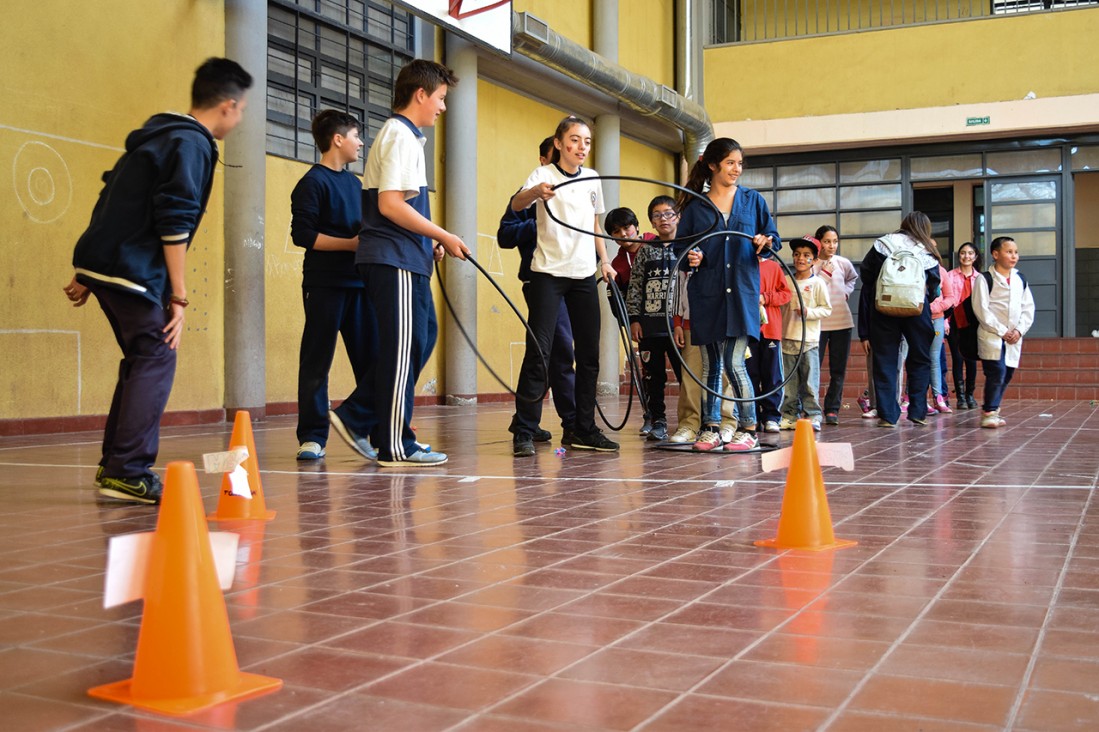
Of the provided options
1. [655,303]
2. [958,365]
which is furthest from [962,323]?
[655,303]

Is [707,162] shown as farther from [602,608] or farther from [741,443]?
[602,608]

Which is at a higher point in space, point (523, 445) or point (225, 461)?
point (225, 461)

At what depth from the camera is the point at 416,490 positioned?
4973 millimetres

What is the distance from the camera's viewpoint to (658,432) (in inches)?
312

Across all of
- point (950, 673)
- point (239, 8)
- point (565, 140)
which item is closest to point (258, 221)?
point (239, 8)

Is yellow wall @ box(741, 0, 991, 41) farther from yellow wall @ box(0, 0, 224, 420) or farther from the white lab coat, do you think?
yellow wall @ box(0, 0, 224, 420)

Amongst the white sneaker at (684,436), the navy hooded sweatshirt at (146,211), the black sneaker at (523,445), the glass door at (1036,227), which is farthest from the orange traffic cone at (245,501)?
the glass door at (1036,227)

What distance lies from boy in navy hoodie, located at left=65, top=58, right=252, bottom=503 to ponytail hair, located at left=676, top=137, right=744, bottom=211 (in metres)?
2.97

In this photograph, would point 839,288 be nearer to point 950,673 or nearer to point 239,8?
point 239,8

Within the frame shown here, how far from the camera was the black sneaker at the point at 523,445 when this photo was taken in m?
6.55

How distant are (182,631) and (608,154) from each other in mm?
15204

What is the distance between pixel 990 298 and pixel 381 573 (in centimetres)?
707

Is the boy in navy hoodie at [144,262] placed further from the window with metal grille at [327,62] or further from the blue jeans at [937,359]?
the blue jeans at [937,359]

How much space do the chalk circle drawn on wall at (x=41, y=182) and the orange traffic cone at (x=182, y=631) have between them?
692 cm
